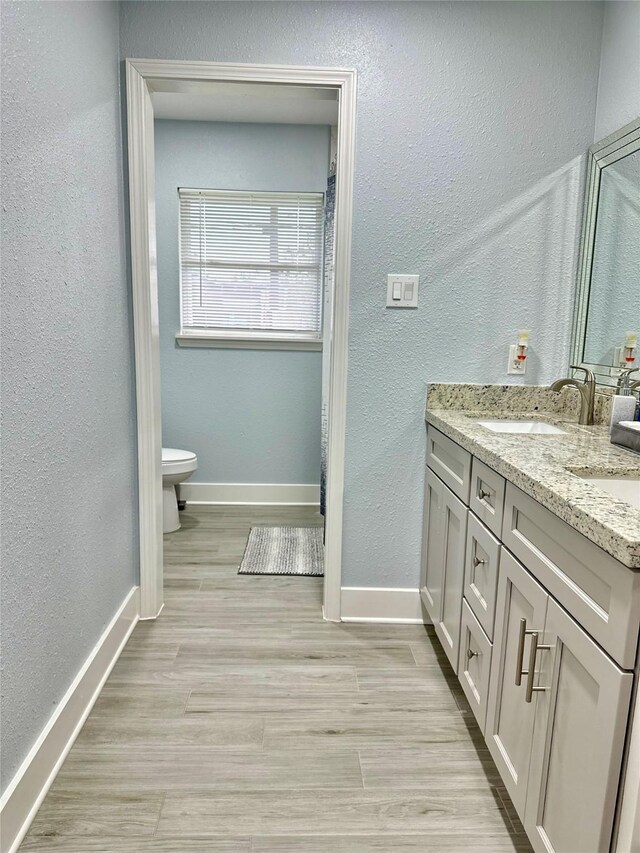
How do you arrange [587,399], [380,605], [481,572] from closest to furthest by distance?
[481,572]
[587,399]
[380,605]

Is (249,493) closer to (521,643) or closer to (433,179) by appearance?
(433,179)

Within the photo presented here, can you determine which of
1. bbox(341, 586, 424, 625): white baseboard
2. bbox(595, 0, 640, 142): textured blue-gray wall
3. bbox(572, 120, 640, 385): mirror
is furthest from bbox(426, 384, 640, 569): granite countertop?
bbox(595, 0, 640, 142): textured blue-gray wall

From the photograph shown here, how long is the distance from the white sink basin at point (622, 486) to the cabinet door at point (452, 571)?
467mm

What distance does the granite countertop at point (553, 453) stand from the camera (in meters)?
0.96

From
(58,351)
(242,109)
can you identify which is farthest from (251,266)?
(58,351)

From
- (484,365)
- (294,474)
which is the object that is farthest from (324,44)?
(294,474)

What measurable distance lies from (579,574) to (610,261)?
1.41 meters

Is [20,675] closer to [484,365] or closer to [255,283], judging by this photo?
[484,365]

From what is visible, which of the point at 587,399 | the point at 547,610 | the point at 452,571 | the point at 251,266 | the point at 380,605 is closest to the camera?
the point at 547,610

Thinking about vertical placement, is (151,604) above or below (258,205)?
below

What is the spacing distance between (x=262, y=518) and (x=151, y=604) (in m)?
1.35

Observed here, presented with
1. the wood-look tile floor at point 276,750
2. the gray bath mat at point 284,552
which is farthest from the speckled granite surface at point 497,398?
the gray bath mat at point 284,552

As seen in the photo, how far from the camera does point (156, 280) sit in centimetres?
229

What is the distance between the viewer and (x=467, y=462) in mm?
1763
